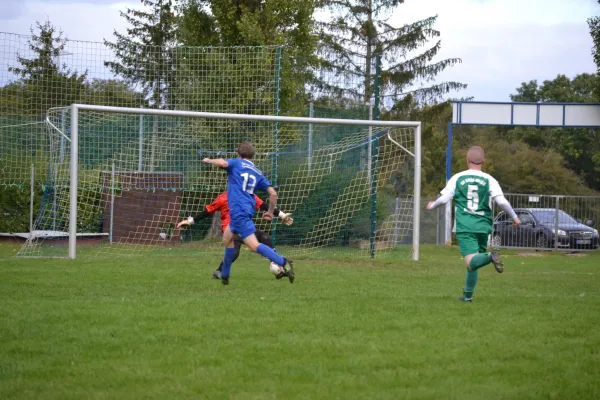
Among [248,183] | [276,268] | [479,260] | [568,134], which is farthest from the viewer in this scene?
[568,134]

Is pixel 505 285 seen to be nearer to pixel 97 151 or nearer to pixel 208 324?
pixel 208 324

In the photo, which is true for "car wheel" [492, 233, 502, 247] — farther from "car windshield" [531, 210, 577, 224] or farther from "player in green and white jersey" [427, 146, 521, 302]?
"player in green and white jersey" [427, 146, 521, 302]

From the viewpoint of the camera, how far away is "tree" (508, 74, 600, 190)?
57.2 metres

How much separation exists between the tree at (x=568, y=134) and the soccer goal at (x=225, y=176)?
39.7 meters

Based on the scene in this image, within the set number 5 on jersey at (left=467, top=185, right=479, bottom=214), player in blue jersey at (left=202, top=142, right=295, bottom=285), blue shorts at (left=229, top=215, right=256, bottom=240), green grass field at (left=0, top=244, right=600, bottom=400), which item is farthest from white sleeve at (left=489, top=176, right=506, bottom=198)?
blue shorts at (left=229, top=215, right=256, bottom=240)

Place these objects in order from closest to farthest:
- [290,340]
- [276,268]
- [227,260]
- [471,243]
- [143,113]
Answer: [290,340]
[471,243]
[276,268]
[227,260]
[143,113]

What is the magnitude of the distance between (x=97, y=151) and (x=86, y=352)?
38.0ft

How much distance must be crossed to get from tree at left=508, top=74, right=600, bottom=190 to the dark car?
3079 centimetres

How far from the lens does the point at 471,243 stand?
9.08 meters

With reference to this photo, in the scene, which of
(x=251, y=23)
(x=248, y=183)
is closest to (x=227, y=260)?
(x=248, y=183)

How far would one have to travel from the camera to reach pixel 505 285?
1161 cm

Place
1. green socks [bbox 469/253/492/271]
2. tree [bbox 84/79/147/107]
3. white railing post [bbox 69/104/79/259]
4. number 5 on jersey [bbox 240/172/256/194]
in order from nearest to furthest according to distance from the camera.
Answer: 1. green socks [bbox 469/253/492/271]
2. number 5 on jersey [bbox 240/172/256/194]
3. white railing post [bbox 69/104/79/259]
4. tree [bbox 84/79/147/107]

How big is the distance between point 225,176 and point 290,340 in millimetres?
11871

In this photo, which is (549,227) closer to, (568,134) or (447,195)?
(447,195)
